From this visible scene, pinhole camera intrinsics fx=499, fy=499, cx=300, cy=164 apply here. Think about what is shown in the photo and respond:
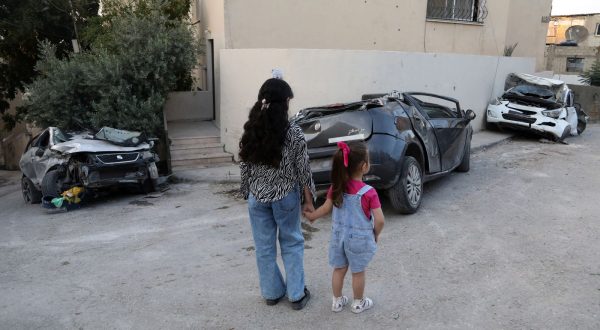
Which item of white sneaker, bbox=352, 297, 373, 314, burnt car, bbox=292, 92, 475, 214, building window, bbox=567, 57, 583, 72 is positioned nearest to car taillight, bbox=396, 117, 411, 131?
burnt car, bbox=292, 92, 475, 214

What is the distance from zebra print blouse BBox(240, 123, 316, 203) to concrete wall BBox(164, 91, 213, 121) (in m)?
9.60

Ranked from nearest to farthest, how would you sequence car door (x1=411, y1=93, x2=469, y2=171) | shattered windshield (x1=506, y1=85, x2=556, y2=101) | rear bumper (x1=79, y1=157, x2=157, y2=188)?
car door (x1=411, y1=93, x2=469, y2=171), rear bumper (x1=79, y1=157, x2=157, y2=188), shattered windshield (x1=506, y1=85, x2=556, y2=101)

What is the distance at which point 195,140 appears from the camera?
35.7 feet

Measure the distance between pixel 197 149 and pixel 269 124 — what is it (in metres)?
7.35

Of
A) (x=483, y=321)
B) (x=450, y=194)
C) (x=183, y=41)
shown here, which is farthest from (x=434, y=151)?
(x=183, y=41)

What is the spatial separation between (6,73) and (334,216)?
1721 cm

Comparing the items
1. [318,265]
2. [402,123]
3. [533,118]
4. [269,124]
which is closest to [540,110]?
[533,118]

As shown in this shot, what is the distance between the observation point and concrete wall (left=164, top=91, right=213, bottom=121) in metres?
12.8

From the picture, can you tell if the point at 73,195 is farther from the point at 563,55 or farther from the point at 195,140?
the point at 563,55

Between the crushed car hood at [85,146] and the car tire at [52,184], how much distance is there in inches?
16.4

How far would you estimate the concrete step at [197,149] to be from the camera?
34.2ft

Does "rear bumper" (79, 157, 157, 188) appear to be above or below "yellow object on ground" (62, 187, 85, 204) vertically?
above

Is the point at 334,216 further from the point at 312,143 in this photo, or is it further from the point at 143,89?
the point at 143,89

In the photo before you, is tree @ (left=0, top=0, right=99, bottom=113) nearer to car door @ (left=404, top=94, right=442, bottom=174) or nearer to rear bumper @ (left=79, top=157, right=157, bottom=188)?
rear bumper @ (left=79, top=157, right=157, bottom=188)
